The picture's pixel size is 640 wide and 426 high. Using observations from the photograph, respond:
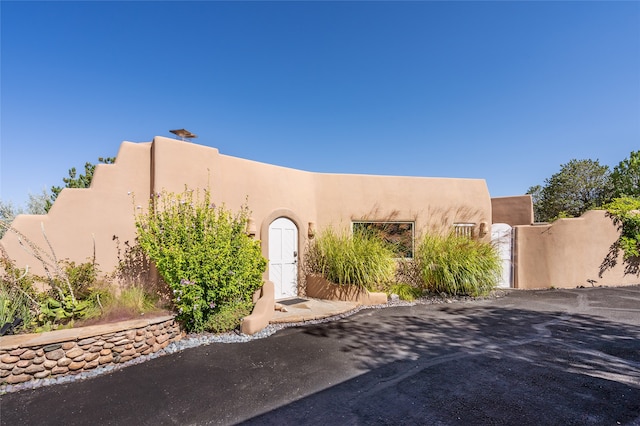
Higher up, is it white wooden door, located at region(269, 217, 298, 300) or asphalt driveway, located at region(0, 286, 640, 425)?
white wooden door, located at region(269, 217, 298, 300)

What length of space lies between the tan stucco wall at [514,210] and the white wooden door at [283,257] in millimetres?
11014

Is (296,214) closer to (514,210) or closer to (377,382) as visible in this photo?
(377,382)

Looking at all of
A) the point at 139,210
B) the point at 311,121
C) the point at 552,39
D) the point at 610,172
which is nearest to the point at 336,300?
the point at 139,210

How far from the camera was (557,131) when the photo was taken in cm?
1125

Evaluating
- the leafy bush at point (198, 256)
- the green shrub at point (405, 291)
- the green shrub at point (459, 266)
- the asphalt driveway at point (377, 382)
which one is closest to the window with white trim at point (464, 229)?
the green shrub at point (459, 266)

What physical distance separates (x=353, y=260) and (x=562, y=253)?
8.24 meters

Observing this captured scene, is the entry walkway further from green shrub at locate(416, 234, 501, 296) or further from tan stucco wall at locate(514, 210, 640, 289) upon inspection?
tan stucco wall at locate(514, 210, 640, 289)

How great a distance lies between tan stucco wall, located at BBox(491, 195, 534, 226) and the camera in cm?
1362

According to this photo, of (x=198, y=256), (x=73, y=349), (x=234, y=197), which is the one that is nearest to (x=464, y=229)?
(x=234, y=197)

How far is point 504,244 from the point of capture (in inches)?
430

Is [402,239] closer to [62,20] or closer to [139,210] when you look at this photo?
[139,210]

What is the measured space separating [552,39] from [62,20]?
41.6 ft

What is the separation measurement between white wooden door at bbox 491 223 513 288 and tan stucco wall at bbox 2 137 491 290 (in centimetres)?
53

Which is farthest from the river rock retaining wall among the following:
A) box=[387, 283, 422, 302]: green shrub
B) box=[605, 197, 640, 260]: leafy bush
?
box=[605, 197, 640, 260]: leafy bush
